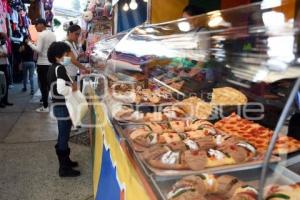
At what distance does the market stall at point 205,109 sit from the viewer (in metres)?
1.57

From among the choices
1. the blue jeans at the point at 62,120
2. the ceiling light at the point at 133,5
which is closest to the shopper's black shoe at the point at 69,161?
the blue jeans at the point at 62,120

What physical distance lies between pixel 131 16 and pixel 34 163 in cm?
284

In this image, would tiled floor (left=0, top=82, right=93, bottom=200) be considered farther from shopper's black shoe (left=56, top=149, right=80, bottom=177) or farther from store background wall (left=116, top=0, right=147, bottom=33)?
store background wall (left=116, top=0, right=147, bottom=33)

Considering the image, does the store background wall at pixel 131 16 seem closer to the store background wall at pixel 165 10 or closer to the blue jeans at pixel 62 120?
the store background wall at pixel 165 10

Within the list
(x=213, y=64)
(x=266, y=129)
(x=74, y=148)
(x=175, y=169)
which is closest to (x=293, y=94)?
(x=175, y=169)

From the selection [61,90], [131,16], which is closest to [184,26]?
[61,90]

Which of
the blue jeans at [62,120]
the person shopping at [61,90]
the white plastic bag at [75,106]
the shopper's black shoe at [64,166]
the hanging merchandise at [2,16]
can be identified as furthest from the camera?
the hanging merchandise at [2,16]

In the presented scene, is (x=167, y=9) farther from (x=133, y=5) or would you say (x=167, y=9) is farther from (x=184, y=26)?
(x=184, y=26)

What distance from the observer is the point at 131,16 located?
5.81 m

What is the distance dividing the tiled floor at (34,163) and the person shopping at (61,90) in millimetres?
195

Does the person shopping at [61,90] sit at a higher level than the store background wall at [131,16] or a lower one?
lower

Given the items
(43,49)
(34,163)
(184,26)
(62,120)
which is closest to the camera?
(184,26)

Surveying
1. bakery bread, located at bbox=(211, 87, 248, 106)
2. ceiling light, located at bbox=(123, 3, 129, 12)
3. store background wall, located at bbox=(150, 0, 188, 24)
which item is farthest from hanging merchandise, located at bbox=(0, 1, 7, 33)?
bakery bread, located at bbox=(211, 87, 248, 106)

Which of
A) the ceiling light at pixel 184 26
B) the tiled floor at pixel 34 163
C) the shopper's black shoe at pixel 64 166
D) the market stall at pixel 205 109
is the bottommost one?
the tiled floor at pixel 34 163
